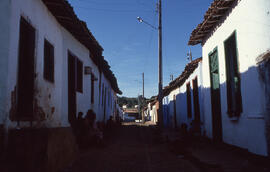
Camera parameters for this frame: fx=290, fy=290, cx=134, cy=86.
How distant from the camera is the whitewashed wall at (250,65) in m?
6.25

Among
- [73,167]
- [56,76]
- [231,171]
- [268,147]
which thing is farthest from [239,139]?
[56,76]

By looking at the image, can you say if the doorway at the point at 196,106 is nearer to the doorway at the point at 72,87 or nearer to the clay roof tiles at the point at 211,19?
the clay roof tiles at the point at 211,19

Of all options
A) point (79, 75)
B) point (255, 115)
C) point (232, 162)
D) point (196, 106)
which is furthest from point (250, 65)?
point (196, 106)

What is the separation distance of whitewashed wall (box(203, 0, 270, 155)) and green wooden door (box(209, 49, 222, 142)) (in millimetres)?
1091

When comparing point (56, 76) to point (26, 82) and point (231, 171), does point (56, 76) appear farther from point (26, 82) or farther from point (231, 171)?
point (231, 171)

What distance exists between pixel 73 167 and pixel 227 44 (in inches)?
224

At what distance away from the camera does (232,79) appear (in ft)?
27.7

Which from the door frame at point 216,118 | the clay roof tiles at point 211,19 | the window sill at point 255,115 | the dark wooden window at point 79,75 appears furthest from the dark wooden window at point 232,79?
the dark wooden window at point 79,75

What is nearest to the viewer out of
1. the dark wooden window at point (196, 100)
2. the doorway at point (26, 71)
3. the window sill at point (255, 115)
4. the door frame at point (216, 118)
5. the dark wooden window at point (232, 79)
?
the doorway at point (26, 71)

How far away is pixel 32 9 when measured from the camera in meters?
6.05

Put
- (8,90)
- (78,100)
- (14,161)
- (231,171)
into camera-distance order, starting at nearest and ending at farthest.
A: (14,161), (8,90), (231,171), (78,100)

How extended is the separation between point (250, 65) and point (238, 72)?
32.7 inches

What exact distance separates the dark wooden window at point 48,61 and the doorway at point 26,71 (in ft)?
3.39

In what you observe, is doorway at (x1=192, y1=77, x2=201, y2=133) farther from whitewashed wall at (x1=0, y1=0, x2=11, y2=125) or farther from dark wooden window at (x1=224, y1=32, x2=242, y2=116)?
whitewashed wall at (x1=0, y1=0, x2=11, y2=125)
